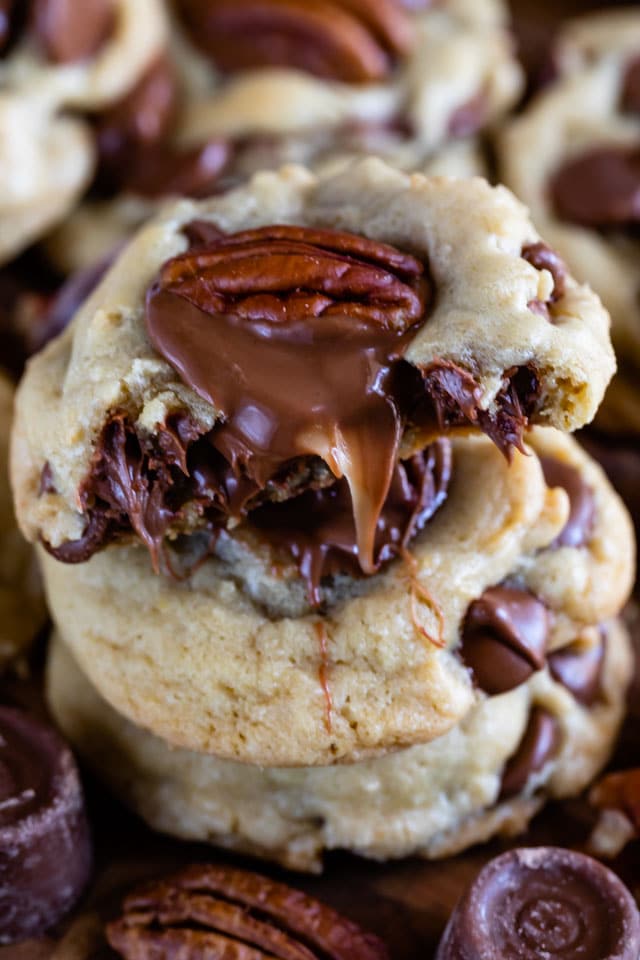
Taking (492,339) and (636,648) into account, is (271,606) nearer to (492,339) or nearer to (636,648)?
(492,339)

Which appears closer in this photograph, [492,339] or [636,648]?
[492,339]

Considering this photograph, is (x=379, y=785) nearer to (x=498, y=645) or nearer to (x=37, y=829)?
(x=498, y=645)

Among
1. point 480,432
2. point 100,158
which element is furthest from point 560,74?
point 480,432

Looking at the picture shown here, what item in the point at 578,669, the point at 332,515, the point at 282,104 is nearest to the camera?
the point at 332,515

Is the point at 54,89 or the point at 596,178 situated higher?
the point at 54,89

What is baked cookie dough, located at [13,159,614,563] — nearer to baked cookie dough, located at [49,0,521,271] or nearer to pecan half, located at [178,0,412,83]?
baked cookie dough, located at [49,0,521,271]

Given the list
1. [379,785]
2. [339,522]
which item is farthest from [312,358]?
[379,785]

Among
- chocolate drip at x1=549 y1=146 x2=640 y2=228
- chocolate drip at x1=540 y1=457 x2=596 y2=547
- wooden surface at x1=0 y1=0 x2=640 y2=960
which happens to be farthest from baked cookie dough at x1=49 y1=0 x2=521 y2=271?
wooden surface at x1=0 y1=0 x2=640 y2=960
